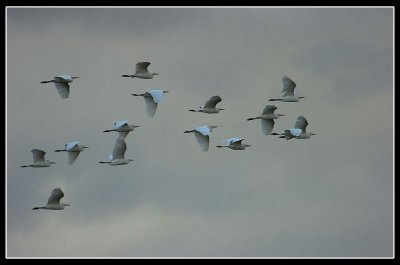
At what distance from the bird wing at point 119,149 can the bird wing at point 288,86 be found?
7.72m

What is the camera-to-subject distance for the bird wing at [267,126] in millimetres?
93250

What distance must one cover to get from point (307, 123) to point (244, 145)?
377 centimetres

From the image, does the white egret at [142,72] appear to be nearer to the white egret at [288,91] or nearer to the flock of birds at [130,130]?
the flock of birds at [130,130]

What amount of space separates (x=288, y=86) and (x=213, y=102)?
12.3 feet

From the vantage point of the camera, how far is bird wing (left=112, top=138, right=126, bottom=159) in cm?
9262

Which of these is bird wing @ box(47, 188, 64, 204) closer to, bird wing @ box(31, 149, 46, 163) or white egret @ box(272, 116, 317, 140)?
bird wing @ box(31, 149, 46, 163)

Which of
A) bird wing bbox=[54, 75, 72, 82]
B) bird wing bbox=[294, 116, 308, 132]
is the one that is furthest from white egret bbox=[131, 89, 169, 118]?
bird wing bbox=[294, 116, 308, 132]

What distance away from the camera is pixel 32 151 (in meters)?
93.1

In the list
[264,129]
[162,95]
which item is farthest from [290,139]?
[162,95]

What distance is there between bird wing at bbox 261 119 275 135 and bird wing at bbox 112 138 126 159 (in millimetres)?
6455

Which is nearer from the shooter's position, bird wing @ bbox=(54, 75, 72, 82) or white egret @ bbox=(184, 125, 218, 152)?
white egret @ bbox=(184, 125, 218, 152)

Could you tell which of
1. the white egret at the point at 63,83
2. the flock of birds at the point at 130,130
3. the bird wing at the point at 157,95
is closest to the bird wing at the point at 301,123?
the flock of birds at the point at 130,130

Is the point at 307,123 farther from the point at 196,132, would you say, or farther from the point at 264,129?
the point at 196,132

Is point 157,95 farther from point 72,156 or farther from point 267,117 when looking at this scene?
point 267,117
